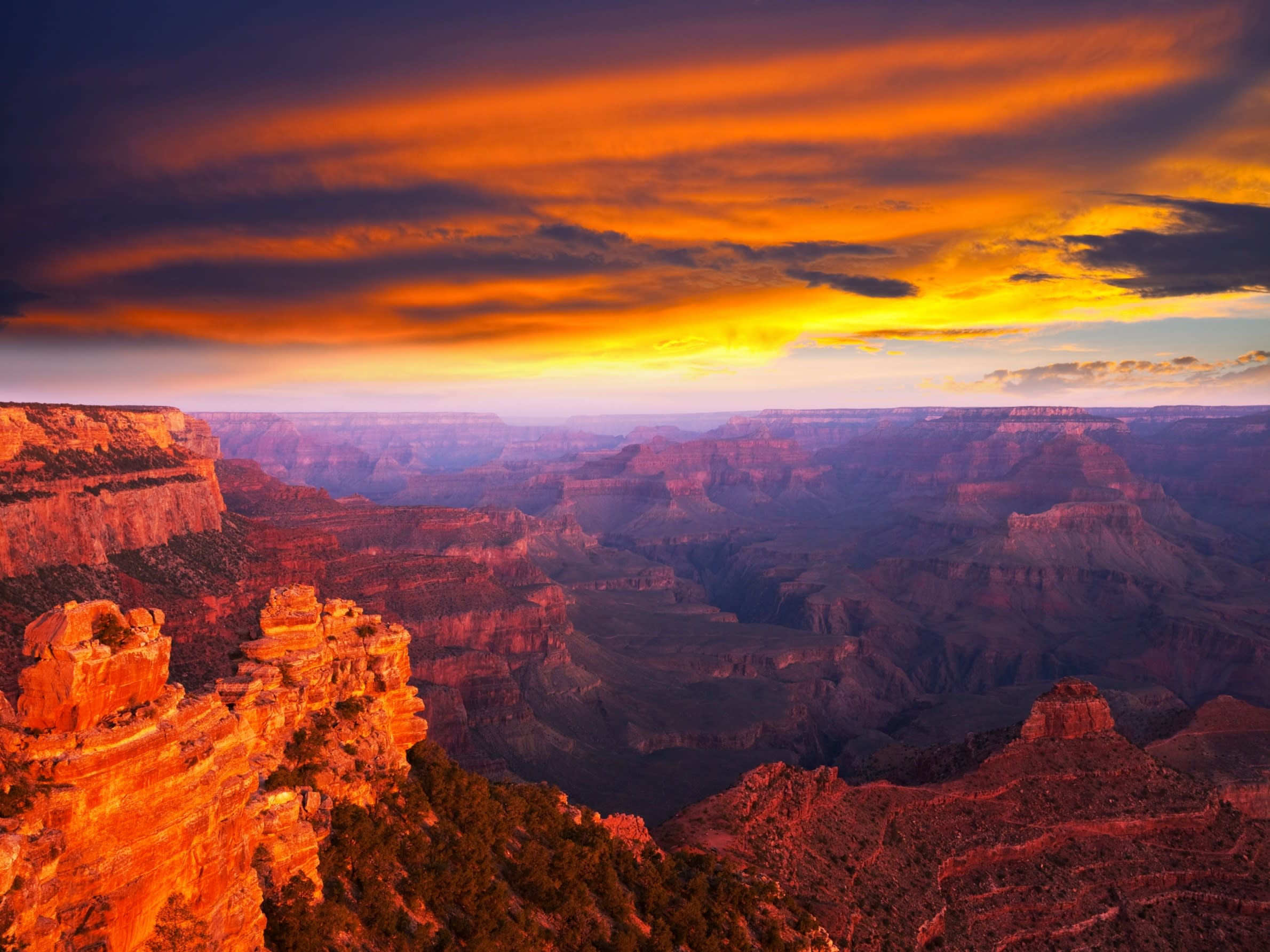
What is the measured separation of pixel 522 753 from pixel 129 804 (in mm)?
75085

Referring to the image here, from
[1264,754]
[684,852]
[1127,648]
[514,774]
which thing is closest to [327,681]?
[684,852]

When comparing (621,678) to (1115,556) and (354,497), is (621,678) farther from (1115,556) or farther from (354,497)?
(1115,556)

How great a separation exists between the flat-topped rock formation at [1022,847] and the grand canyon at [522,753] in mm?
187

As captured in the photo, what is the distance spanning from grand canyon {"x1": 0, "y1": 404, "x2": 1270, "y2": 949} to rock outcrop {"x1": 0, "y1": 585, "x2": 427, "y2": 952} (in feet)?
0.17

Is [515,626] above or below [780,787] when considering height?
below

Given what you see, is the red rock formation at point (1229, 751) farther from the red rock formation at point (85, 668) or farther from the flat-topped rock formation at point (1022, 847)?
the red rock formation at point (85, 668)

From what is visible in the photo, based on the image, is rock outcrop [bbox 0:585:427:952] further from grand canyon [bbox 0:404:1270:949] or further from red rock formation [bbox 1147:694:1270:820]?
red rock formation [bbox 1147:694:1270:820]

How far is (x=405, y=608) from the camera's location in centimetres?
10294

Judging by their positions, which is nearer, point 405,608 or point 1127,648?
point 405,608

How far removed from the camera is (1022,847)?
42.6 m

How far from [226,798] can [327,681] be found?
9562 millimetres

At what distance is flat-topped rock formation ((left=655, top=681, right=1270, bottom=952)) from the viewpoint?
122 ft

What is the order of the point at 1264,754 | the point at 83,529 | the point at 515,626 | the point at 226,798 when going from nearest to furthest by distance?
the point at 226,798
the point at 1264,754
the point at 83,529
the point at 515,626

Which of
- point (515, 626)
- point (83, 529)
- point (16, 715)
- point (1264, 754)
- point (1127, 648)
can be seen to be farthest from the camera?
point (1127, 648)
